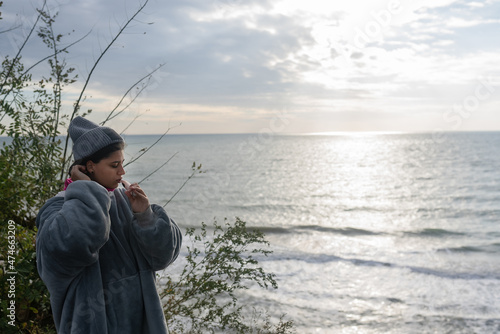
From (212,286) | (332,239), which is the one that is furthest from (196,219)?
(212,286)

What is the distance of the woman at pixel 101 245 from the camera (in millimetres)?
1554

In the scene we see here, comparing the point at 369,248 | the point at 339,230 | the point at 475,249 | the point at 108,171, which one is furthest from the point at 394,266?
the point at 108,171

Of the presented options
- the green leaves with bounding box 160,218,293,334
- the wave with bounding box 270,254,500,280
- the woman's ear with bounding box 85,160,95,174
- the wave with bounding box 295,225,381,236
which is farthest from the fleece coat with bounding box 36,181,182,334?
the wave with bounding box 295,225,381,236

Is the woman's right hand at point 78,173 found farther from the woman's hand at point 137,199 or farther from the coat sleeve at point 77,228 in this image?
the woman's hand at point 137,199

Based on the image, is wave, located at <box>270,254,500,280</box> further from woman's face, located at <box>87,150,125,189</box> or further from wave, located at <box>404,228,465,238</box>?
woman's face, located at <box>87,150,125,189</box>

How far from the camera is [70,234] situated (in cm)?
151

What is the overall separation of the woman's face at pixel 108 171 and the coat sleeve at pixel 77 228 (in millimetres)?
159

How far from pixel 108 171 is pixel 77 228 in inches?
14.3

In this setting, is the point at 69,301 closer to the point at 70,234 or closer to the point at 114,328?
the point at 114,328

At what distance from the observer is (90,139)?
1.79 metres

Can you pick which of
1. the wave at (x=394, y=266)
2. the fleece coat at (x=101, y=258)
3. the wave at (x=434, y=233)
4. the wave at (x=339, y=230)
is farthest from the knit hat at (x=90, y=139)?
the wave at (x=434, y=233)

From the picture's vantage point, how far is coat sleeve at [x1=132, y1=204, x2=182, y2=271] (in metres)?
1.75

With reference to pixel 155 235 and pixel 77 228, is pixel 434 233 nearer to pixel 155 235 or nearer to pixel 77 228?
pixel 155 235

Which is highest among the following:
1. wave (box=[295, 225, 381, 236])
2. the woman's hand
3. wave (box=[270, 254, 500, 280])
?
the woman's hand
